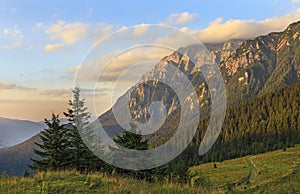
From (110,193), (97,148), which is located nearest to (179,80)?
(110,193)

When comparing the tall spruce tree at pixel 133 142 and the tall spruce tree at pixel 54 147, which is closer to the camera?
the tall spruce tree at pixel 133 142

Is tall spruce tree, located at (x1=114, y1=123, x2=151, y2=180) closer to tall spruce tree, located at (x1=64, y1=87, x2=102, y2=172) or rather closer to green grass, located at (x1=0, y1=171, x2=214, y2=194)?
tall spruce tree, located at (x1=64, y1=87, x2=102, y2=172)

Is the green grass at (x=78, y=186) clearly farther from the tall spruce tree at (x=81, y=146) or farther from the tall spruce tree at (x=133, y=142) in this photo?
the tall spruce tree at (x=81, y=146)

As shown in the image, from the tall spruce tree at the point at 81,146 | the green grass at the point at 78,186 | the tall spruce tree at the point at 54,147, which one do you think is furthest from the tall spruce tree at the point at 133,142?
the green grass at the point at 78,186

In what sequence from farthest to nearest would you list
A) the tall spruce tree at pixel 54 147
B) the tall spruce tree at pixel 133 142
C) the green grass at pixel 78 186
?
the tall spruce tree at pixel 54 147, the tall spruce tree at pixel 133 142, the green grass at pixel 78 186

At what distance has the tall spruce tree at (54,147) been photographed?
30375mm

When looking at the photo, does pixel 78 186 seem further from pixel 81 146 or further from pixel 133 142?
pixel 81 146

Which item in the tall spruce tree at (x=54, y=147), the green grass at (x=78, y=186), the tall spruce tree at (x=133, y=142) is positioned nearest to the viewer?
the green grass at (x=78, y=186)

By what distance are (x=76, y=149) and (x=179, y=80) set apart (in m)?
15.5

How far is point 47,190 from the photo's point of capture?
42.4 ft

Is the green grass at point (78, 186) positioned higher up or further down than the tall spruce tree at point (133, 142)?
higher up

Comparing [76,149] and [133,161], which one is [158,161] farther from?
[76,149]

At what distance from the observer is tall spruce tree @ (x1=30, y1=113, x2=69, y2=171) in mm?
30375

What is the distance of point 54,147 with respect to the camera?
102 feet
